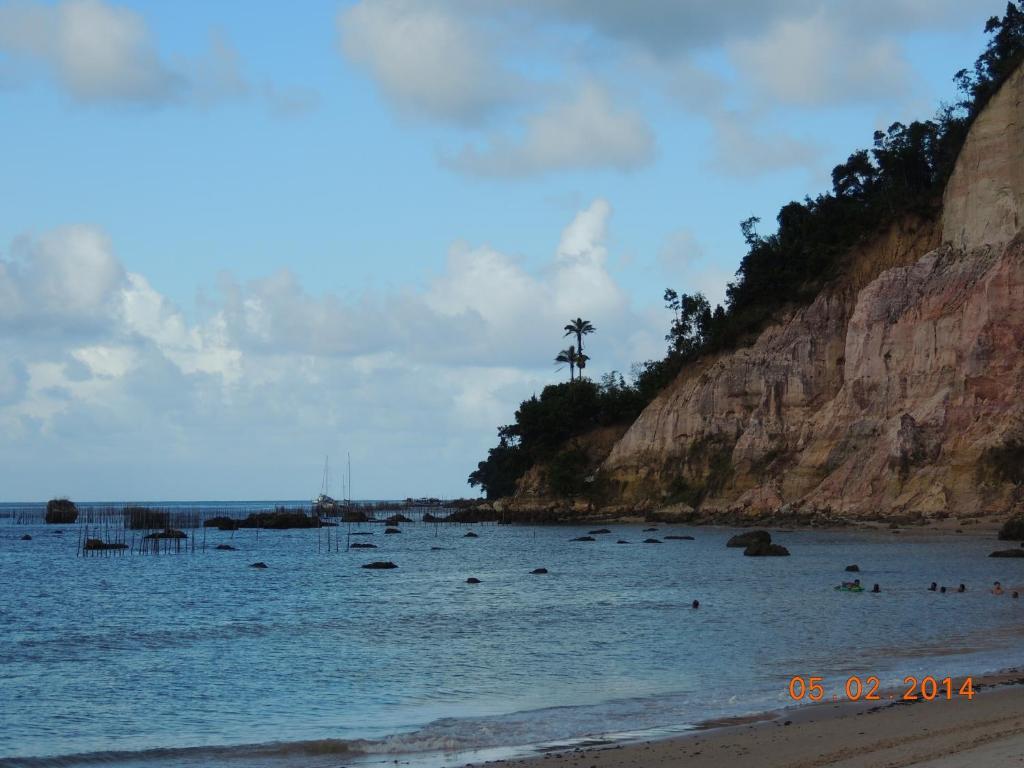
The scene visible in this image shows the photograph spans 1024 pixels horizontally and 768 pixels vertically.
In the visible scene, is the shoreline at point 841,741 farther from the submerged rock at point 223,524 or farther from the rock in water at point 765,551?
the submerged rock at point 223,524

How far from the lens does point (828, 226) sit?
3339 inches

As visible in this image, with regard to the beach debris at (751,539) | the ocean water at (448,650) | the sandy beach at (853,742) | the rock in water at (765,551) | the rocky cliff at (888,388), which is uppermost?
the rocky cliff at (888,388)

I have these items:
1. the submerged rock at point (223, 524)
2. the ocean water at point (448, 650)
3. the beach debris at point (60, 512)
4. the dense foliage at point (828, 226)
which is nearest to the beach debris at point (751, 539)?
the ocean water at point (448, 650)

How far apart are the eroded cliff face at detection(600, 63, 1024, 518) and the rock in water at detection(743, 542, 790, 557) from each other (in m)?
14.6

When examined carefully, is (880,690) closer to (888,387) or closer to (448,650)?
(448,650)

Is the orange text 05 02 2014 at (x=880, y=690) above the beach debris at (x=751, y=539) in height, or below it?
below

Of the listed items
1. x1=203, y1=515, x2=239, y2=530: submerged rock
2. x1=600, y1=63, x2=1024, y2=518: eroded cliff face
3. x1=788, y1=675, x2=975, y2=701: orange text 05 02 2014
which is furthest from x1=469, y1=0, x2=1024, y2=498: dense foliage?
x1=788, y1=675, x2=975, y2=701: orange text 05 02 2014

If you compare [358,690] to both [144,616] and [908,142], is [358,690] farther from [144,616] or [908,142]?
[908,142]

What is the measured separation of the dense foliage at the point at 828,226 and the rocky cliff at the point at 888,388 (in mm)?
2295

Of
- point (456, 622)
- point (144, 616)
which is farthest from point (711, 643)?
point (144, 616)

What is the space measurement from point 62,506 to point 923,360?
101 m

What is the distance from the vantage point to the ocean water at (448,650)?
17438mm

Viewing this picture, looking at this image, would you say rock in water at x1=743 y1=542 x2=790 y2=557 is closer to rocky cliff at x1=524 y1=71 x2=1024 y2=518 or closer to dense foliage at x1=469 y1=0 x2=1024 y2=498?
rocky cliff at x1=524 y1=71 x2=1024 y2=518

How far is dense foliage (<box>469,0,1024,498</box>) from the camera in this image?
7756 centimetres
